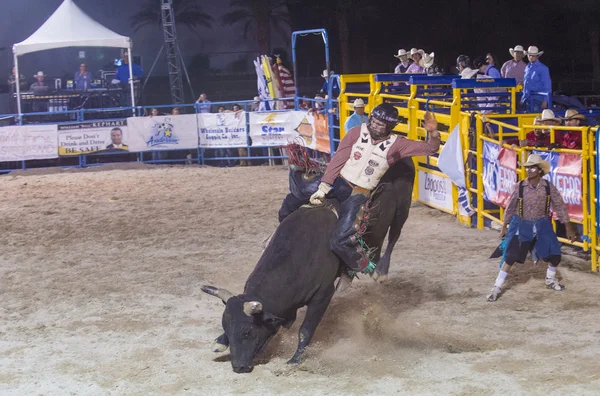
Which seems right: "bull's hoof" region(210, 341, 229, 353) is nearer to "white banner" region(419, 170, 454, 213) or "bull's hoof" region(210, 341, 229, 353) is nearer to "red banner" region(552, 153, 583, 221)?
"red banner" region(552, 153, 583, 221)

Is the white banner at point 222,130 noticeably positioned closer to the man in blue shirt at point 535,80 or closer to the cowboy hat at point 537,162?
the man in blue shirt at point 535,80

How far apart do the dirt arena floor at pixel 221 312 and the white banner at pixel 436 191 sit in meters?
0.23

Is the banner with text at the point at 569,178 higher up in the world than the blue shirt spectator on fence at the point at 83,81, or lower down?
lower down

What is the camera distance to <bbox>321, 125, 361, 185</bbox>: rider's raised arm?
620 centimetres

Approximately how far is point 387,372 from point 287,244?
3.68 feet

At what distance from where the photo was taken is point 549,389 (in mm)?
4953

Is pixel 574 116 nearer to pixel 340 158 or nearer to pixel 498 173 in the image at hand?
pixel 498 173

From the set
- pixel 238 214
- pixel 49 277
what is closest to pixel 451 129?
pixel 238 214

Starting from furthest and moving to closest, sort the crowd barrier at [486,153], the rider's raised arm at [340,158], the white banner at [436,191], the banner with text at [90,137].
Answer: the banner with text at [90,137], the white banner at [436,191], the crowd barrier at [486,153], the rider's raised arm at [340,158]

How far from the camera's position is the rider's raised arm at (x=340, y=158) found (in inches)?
244

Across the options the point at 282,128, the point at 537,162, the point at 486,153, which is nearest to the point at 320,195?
the point at 537,162

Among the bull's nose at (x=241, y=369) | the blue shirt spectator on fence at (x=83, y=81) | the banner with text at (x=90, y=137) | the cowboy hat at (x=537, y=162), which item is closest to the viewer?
the bull's nose at (x=241, y=369)

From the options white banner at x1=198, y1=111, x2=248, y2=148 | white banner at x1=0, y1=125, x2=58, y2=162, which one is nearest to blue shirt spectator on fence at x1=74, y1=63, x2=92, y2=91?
white banner at x1=0, y1=125, x2=58, y2=162

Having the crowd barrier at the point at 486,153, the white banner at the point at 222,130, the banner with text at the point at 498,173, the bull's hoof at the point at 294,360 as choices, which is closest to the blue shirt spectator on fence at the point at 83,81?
the white banner at the point at 222,130
